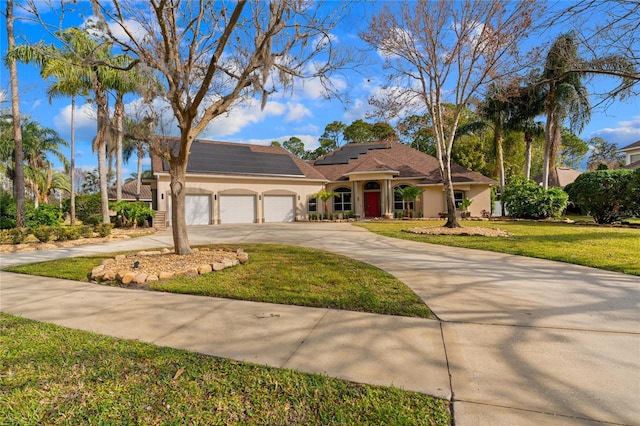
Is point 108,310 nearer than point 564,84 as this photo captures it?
Yes

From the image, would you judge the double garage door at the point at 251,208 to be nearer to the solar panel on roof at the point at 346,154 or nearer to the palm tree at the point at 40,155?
the solar panel on roof at the point at 346,154

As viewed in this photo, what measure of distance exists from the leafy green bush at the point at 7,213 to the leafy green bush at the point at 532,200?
84.1ft

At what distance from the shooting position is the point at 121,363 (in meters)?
2.90

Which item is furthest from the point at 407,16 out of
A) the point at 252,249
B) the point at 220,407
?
the point at 220,407

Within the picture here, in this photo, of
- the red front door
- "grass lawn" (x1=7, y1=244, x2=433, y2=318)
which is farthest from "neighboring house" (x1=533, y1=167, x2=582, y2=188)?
"grass lawn" (x1=7, y1=244, x2=433, y2=318)

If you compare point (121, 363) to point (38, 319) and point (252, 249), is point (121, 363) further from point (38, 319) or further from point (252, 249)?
point (252, 249)

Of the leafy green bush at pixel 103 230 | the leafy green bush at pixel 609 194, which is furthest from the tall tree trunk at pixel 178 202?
the leafy green bush at pixel 609 194

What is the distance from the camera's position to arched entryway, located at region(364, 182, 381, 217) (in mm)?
24531

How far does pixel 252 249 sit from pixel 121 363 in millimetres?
6429

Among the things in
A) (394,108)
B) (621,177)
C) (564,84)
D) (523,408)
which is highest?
(564,84)

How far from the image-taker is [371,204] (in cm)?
2480

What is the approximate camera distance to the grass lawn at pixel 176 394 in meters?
2.18

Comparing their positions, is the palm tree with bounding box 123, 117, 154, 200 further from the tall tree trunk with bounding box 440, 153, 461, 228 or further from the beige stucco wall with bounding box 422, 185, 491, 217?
the beige stucco wall with bounding box 422, 185, 491, 217

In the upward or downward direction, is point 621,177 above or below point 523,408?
above
